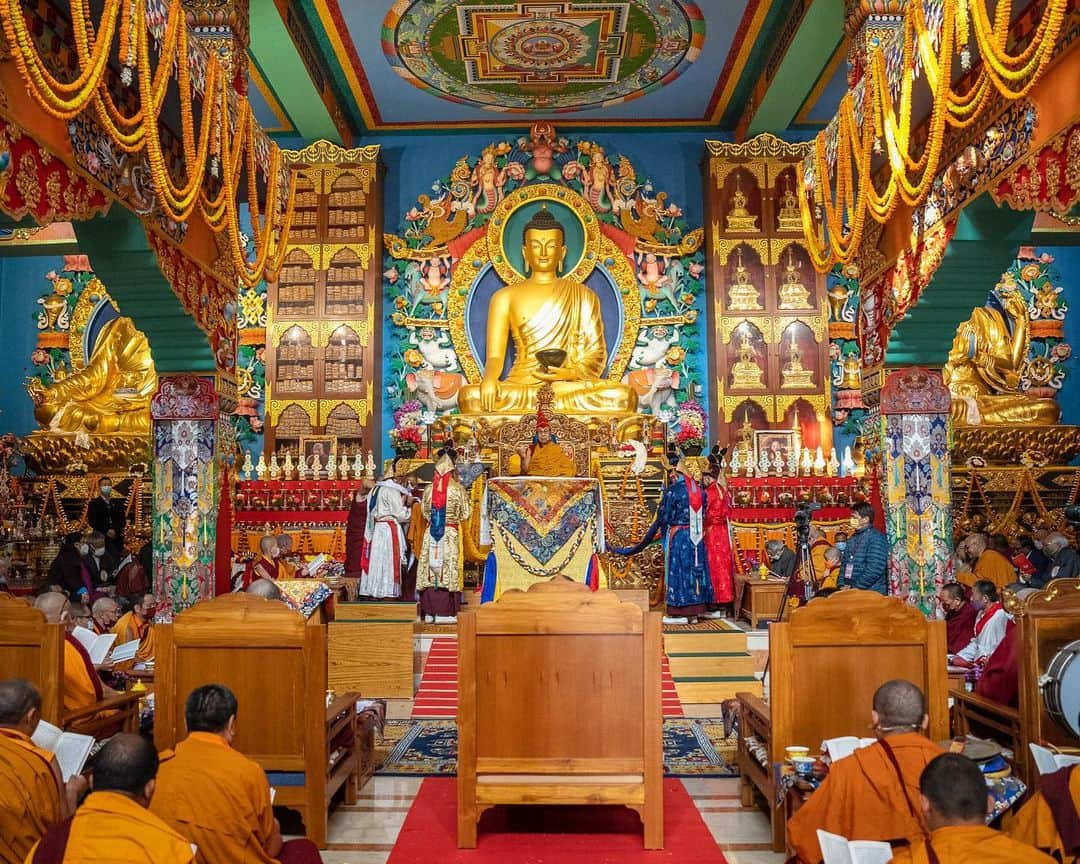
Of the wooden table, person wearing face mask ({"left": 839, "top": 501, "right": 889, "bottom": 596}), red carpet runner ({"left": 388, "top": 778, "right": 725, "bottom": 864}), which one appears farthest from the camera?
the wooden table

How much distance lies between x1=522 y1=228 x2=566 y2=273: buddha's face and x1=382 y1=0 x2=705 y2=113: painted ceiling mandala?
5.08 feet

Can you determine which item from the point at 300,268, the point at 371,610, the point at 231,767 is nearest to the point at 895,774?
the point at 231,767

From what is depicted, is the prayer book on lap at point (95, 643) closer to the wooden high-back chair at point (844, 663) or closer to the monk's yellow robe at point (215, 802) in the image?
the monk's yellow robe at point (215, 802)

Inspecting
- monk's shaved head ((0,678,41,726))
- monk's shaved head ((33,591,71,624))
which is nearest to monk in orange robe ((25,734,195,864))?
monk's shaved head ((0,678,41,726))

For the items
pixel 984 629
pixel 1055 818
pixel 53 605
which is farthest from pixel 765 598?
pixel 1055 818

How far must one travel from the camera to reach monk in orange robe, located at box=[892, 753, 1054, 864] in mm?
2180

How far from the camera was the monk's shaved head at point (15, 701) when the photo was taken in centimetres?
306

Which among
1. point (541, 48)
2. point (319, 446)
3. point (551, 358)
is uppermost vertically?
point (541, 48)

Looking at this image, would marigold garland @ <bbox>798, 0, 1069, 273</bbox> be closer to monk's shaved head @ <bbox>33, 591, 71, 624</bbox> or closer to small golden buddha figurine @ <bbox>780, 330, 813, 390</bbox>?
small golden buddha figurine @ <bbox>780, 330, 813, 390</bbox>

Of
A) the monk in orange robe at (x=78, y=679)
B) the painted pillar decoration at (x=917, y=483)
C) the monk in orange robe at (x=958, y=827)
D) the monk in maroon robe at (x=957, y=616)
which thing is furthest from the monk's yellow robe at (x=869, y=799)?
the painted pillar decoration at (x=917, y=483)

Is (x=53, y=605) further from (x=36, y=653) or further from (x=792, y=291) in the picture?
(x=792, y=291)

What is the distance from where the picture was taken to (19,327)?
43.4 ft

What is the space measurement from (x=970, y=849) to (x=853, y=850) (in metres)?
0.47

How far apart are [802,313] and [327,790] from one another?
10243mm
